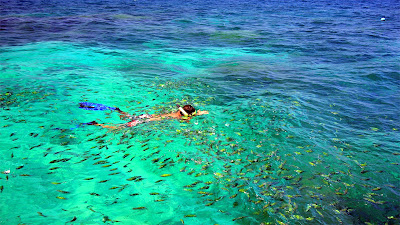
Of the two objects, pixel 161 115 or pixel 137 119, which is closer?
pixel 137 119

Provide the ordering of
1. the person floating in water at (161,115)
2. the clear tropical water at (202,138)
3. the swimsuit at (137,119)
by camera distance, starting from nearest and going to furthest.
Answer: the clear tropical water at (202,138)
the swimsuit at (137,119)
the person floating in water at (161,115)

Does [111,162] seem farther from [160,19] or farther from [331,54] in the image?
[160,19]

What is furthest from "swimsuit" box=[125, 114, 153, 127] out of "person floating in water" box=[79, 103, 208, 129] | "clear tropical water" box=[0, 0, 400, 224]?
"clear tropical water" box=[0, 0, 400, 224]

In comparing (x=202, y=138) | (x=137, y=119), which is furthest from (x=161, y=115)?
(x=202, y=138)

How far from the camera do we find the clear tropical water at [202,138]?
27.1 feet

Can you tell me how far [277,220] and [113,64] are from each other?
1729 centimetres

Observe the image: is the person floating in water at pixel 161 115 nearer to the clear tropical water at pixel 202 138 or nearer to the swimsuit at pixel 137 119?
the swimsuit at pixel 137 119

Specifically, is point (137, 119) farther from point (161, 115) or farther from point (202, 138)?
point (202, 138)

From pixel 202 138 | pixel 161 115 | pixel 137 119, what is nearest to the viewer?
pixel 202 138

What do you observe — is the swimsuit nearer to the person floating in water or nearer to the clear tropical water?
the person floating in water

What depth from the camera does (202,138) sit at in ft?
38.1

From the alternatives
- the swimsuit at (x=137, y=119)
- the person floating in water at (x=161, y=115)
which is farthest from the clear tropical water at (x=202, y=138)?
the person floating in water at (x=161, y=115)

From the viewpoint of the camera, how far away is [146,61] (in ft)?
74.8

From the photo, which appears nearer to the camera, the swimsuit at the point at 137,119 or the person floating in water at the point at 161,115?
the swimsuit at the point at 137,119
